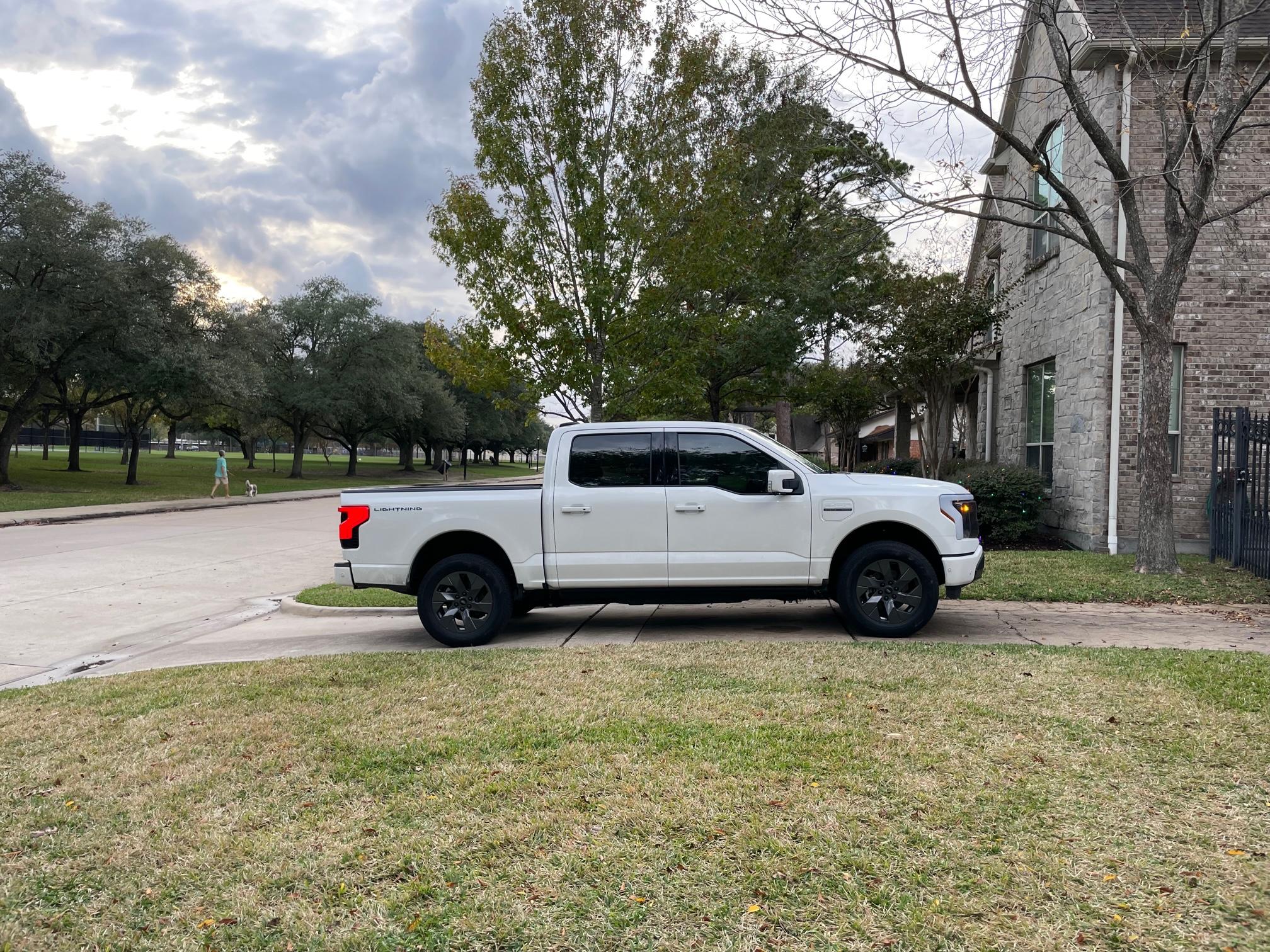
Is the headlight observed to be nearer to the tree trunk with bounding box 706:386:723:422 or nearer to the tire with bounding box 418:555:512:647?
the tire with bounding box 418:555:512:647

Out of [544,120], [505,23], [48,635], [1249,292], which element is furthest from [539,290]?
[1249,292]

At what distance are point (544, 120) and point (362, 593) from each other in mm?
8102

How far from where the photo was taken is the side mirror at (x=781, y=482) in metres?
7.41

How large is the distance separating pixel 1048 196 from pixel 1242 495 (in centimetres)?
725

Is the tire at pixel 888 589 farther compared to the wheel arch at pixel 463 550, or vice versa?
the wheel arch at pixel 463 550

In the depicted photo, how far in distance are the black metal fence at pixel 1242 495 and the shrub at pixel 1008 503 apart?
2456 mm

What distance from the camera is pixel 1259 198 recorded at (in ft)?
32.0

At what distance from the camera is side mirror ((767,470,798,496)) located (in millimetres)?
7410

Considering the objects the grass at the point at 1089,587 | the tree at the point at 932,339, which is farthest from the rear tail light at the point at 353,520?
the tree at the point at 932,339

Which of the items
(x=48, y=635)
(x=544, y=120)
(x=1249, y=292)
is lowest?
(x=48, y=635)

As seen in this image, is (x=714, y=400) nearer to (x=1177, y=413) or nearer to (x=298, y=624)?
(x=1177, y=413)

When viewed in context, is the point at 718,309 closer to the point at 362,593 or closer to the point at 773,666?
the point at 362,593

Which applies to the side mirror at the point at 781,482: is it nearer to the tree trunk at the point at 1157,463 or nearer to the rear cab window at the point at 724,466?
the rear cab window at the point at 724,466

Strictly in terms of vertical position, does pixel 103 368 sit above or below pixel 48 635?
above
